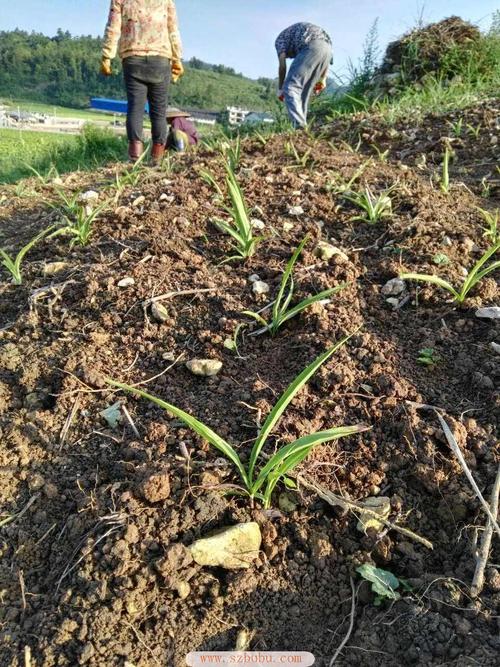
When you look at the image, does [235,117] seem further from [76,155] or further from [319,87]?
[76,155]

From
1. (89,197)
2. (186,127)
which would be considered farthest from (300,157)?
(186,127)

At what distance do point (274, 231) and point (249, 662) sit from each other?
182cm

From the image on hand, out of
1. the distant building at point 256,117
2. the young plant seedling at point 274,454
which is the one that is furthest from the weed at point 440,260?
the distant building at point 256,117

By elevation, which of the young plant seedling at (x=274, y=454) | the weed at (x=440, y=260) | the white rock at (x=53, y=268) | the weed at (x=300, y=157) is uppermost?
the weed at (x=300, y=157)

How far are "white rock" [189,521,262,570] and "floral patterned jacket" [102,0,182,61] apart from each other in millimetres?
4777

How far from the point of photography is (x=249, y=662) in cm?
109

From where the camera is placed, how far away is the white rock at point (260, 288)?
2059 millimetres

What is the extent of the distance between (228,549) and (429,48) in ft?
25.1

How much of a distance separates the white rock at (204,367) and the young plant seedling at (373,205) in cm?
122

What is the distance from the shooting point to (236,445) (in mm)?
1445

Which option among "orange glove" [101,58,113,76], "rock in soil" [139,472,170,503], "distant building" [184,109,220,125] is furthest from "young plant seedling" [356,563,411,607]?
"distant building" [184,109,220,125]

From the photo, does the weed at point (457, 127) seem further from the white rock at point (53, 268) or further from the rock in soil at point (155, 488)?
the rock in soil at point (155, 488)

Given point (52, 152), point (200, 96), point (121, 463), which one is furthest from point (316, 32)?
point (200, 96)

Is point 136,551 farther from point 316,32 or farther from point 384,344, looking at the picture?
point 316,32
